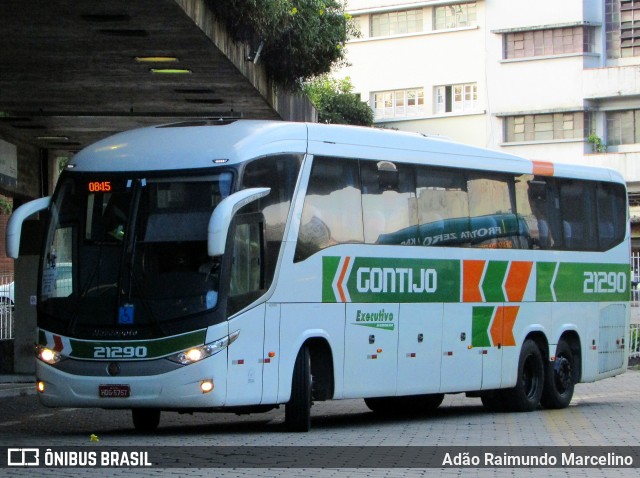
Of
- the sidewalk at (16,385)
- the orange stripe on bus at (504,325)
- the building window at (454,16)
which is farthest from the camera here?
the building window at (454,16)

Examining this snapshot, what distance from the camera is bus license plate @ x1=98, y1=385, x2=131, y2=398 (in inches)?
547

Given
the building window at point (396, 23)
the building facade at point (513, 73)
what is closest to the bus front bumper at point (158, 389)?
the building facade at point (513, 73)

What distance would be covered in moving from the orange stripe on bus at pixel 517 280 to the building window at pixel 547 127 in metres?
45.7

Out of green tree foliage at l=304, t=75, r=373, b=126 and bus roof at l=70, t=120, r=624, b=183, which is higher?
green tree foliage at l=304, t=75, r=373, b=126

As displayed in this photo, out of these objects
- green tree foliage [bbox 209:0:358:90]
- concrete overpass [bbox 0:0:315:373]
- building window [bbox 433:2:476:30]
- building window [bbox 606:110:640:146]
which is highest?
building window [bbox 433:2:476:30]

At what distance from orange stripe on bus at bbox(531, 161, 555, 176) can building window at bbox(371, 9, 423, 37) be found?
49673 millimetres

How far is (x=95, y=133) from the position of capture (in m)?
27.5

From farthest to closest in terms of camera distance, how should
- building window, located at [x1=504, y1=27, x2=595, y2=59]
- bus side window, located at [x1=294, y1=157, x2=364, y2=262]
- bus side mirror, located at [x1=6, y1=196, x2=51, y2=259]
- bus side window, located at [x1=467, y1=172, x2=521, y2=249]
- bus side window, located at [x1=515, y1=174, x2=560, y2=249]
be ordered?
building window, located at [x1=504, y1=27, x2=595, y2=59] → bus side window, located at [x1=515, y1=174, x2=560, y2=249] → bus side window, located at [x1=467, y1=172, x2=521, y2=249] → bus side window, located at [x1=294, y1=157, x2=364, y2=262] → bus side mirror, located at [x1=6, y1=196, x2=51, y2=259]

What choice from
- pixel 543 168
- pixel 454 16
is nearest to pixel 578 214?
pixel 543 168

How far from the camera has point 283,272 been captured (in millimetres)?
14820

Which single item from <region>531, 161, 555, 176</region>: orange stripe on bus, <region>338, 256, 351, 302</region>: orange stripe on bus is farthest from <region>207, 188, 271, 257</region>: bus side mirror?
<region>531, 161, 555, 176</region>: orange stripe on bus

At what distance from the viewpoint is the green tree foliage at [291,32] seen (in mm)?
19188

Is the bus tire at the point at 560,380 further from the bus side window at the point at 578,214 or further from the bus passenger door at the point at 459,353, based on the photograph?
the bus passenger door at the point at 459,353

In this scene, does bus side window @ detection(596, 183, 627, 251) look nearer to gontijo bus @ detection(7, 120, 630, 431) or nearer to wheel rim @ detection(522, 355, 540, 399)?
gontijo bus @ detection(7, 120, 630, 431)
